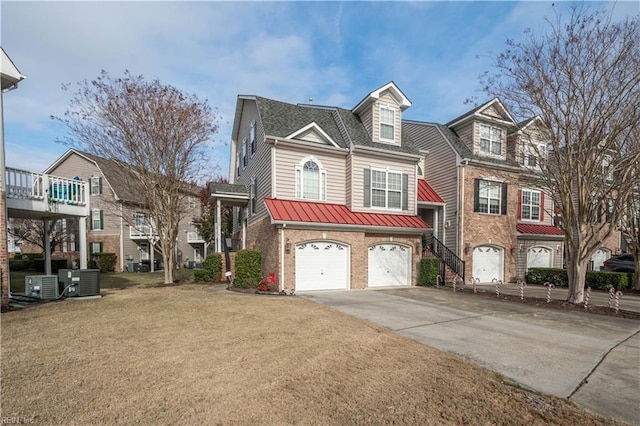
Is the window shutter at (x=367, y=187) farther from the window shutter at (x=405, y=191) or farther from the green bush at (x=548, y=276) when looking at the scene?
the green bush at (x=548, y=276)

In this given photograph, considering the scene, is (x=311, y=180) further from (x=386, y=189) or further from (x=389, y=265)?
(x=389, y=265)

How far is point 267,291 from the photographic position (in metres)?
13.2

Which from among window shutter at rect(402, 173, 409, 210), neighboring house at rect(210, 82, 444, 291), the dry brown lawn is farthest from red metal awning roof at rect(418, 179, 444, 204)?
the dry brown lawn

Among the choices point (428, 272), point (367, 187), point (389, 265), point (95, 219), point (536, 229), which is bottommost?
point (428, 272)

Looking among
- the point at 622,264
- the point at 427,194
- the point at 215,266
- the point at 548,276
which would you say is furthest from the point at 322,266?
the point at 622,264

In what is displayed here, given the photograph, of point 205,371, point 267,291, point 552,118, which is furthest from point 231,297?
point 552,118

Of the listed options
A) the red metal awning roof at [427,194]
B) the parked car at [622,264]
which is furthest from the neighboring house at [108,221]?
the parked car at [622,264]

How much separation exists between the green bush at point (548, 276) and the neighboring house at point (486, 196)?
0.78 m

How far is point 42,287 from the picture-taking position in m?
10.6

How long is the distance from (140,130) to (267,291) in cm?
1048

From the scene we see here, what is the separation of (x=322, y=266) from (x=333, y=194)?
3766mm

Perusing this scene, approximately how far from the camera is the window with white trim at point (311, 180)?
15.4m

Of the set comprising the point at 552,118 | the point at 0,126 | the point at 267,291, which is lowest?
the point at 267,291

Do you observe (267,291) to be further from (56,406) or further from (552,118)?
(552,118)
